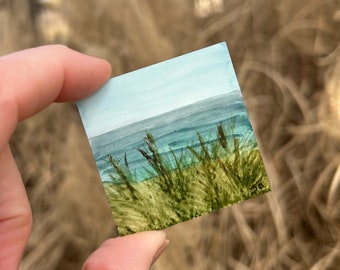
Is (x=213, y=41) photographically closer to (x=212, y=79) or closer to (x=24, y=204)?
(x=212, y=79)

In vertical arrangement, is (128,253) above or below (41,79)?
below

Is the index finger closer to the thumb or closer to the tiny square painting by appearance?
the tiny square painting

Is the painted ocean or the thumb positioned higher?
the painted ocean

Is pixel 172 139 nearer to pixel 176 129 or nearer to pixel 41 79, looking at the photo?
pixel 176 129

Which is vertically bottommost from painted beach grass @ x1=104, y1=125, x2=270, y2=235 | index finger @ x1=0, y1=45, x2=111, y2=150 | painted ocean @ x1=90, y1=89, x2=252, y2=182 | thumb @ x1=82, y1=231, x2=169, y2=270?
thumb @ x1=82, y1=231, x2=169, y2=270

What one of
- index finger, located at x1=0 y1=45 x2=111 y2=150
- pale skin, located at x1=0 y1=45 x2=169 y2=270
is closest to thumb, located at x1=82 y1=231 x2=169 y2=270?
pale skin, located at x1=0 y1=45 x2=169 y2=270

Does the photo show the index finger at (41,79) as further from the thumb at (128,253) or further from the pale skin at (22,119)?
the thumb at (128,253)

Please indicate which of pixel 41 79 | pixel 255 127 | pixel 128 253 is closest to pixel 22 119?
pixel 41 79
